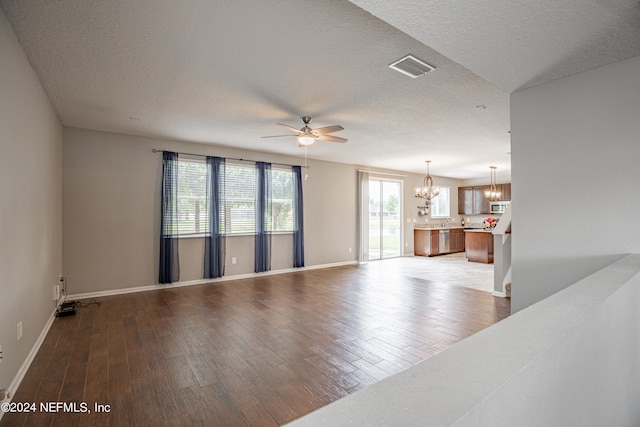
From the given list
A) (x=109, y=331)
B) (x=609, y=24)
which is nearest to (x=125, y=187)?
(x=109, y=331)

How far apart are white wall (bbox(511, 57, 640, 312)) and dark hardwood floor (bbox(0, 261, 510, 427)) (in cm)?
116

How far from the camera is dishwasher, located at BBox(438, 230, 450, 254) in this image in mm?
9352

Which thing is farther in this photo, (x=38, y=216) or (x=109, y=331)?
(x=109, y=331)

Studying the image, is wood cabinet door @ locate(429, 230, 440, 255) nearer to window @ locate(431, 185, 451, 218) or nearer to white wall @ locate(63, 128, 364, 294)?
window @ locate(431, 185, 451, 218)

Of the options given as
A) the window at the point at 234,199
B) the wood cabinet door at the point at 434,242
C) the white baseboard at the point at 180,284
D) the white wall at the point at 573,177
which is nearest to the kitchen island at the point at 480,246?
the wood cabinet door at the point at 434,242

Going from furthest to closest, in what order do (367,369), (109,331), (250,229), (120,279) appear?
(250,229)
(120,279)
(109,331)
(367,369)

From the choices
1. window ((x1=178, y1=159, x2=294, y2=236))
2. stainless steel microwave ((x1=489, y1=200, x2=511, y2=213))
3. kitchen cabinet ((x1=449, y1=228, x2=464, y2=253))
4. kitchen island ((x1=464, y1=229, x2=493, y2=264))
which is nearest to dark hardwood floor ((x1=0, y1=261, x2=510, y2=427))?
window ((x1=178, y1=159, x2=294, y2=236))

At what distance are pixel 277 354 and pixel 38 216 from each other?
9.10 ft

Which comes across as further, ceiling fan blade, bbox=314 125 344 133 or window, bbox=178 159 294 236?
window, bbox=178 159 294 236

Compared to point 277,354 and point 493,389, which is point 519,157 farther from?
point 277,354

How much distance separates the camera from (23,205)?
2492 mm

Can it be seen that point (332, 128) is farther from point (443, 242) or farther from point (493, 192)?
point (493, 192)

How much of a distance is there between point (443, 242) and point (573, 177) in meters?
7.62

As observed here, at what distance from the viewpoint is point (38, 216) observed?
2984mm
